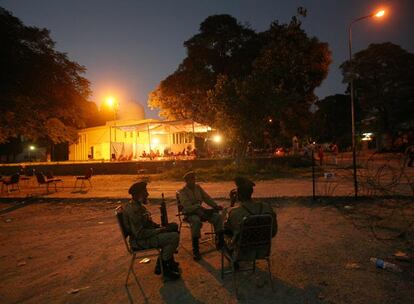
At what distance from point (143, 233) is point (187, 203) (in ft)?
4.17

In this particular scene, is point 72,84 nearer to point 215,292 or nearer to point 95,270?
point 95,270

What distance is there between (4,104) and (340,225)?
13078 millimetres

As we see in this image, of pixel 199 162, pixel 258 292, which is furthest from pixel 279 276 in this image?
pixel 199 162

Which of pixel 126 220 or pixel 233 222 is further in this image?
pixel 126 220

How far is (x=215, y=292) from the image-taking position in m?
4.04

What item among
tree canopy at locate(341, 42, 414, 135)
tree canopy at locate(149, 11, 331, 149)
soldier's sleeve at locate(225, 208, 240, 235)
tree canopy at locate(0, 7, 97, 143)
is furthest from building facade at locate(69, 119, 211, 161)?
soldier's sleeve at locate(225, 208, 240, 235)

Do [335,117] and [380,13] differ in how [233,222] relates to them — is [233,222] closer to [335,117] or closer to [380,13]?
[380,13]

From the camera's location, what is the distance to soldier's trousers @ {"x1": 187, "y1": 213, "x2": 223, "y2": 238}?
5.20 meters

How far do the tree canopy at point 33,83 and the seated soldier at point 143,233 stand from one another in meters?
11.1

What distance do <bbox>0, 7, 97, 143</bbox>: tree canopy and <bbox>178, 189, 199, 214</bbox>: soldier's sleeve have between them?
10.7 meters

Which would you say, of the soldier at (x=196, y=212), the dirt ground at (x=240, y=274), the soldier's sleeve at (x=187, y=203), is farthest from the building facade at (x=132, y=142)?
the soldier's sleeve at (x=187, y=203)

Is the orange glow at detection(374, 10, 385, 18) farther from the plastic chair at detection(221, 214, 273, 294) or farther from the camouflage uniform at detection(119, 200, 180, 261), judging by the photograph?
the camouflage uniform at detection(119, 200, 180, 261)

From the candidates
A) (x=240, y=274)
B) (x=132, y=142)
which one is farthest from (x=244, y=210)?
(x=132, y=142)

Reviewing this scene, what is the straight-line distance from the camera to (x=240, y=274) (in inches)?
179
